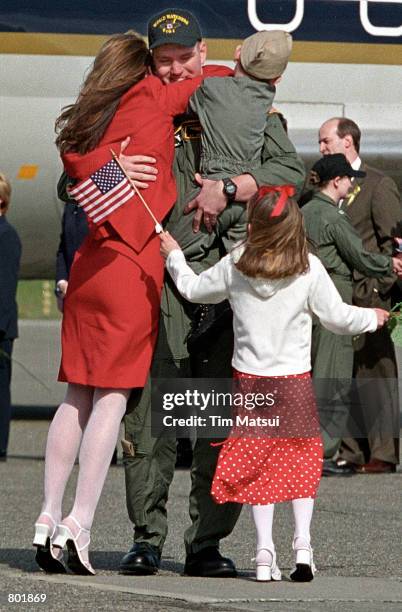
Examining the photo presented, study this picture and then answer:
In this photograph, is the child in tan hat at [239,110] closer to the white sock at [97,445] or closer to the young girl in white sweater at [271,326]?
the young girl in white sweater at [271,326]

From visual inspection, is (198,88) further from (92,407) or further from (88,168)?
(92,407)

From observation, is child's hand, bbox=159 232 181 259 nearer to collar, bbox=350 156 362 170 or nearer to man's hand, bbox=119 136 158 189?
man's hand, bbox=119 136 158 189

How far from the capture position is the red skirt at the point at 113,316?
17.9 ft

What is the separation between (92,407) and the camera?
18.5 feet

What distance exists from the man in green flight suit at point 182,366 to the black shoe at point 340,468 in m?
3.86

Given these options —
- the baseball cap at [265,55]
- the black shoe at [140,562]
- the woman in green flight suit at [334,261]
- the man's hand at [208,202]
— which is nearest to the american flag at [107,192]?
the man's hand at [208,202]

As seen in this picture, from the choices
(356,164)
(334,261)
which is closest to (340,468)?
(334,261)

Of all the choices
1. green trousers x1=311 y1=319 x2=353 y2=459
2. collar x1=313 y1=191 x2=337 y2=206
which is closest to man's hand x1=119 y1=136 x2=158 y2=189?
collar x1=313 y1=191 x2=337 y2=206

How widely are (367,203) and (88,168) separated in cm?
406

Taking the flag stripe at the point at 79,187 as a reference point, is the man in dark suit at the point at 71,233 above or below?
below

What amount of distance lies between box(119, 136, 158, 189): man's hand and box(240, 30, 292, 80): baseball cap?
0.45m

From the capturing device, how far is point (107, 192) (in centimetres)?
546

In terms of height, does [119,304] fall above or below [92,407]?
above

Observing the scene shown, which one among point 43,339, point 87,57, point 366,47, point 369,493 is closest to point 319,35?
point 366,47
